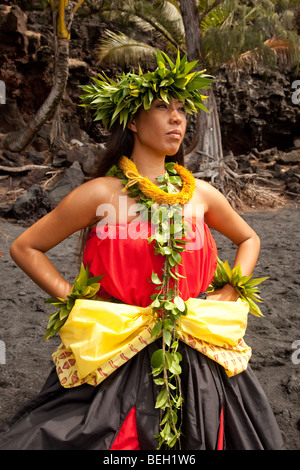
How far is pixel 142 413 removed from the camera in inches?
60.1

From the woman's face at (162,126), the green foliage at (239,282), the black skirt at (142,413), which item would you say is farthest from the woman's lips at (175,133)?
the black skirt at (142,413)

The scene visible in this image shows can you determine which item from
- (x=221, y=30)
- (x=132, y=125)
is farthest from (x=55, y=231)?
(x=221, y=30)

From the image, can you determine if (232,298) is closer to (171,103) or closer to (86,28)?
(171,103)

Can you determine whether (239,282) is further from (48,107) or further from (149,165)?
(48,107)

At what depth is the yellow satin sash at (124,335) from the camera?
5.02ft

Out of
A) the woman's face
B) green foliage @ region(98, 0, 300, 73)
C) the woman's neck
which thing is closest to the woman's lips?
the woman's face

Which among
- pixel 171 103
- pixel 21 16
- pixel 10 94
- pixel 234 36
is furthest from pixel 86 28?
Answer: pixel 171 103

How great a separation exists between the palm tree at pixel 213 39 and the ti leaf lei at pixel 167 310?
683cm

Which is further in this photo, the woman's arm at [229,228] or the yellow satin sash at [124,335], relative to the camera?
the woman's arm at [229,228]

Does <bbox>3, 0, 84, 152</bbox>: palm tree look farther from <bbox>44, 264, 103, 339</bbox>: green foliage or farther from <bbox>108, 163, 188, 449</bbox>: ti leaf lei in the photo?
<bbox>44, 264, 103, 339</bbox>: green foliage

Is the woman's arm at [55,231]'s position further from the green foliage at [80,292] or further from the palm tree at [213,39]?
the palm tree at [213,39]

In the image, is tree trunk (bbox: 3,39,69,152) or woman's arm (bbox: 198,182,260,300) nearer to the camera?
woman's arm (bbox: 198,182,260,300)

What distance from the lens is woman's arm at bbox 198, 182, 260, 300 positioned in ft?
6.13

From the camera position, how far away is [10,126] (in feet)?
34.1
